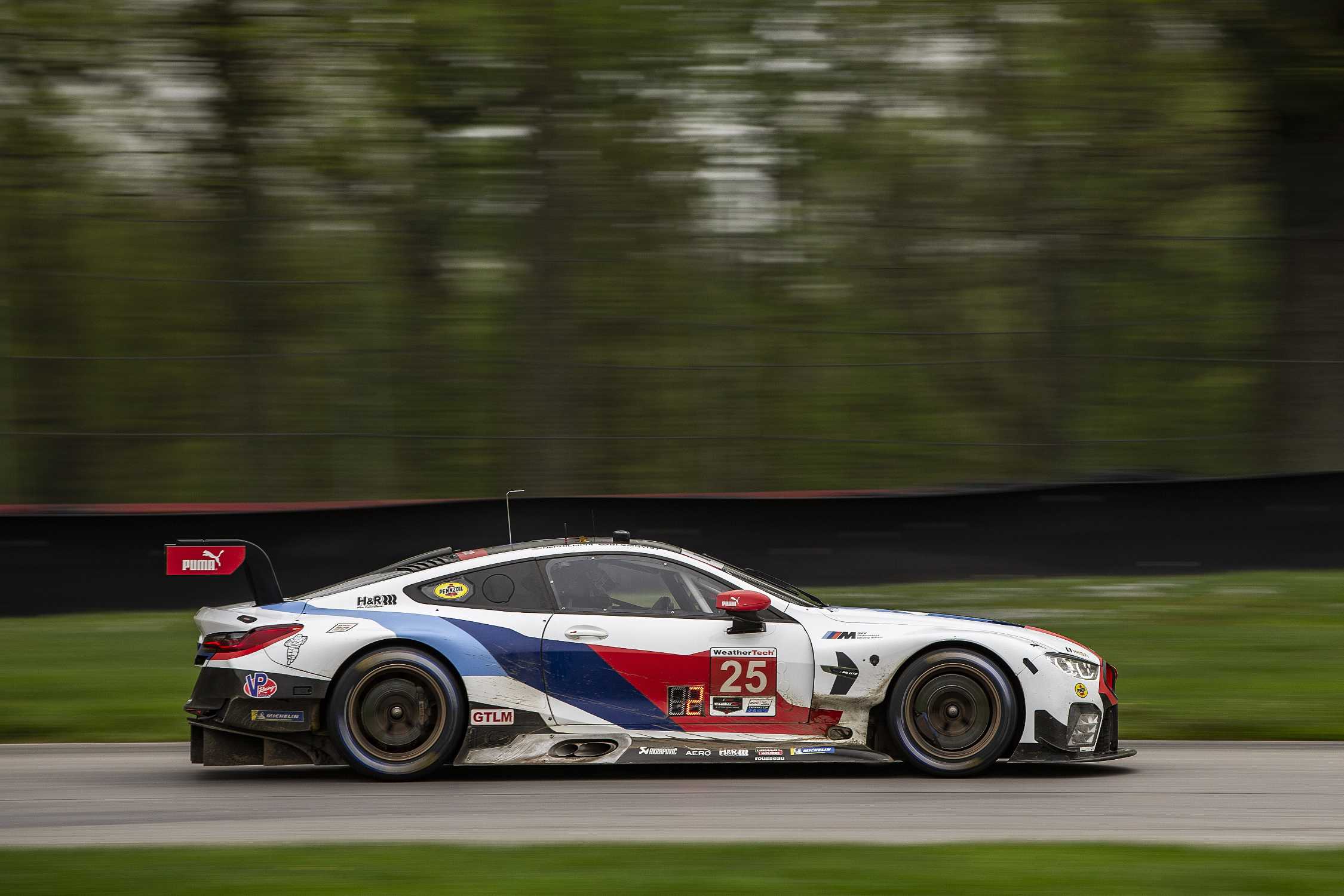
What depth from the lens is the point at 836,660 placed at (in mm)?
7082

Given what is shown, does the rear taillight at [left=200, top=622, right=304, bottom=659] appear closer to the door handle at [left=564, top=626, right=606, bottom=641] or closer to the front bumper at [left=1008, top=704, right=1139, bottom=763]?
the door handle at [left=564, top=626, right=606, bottom=641]

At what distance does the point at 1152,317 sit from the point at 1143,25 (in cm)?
316

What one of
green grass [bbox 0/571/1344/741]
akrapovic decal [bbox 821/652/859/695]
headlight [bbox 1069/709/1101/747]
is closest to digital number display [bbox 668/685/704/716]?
akrapovic decal [bbox 821/652/859/695]

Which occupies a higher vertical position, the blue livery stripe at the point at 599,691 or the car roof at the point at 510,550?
the car roof at the point at 510,550

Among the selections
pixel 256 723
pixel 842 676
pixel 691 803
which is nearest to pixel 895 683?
pixel 842 676

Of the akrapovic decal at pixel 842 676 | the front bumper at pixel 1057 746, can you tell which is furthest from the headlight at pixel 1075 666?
the akrapovic decal at pixel 842 676

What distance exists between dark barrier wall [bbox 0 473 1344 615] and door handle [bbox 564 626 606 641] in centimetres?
443

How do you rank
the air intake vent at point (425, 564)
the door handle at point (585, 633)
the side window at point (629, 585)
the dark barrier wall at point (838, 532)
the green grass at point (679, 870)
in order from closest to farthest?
the green grass at point (679, 870), the door handle at point (585, 633), the side window at point (629, 585), the air intake vent at point (425, 564), the dark barrier wall at point (838, 532)

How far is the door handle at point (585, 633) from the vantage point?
7117 mm

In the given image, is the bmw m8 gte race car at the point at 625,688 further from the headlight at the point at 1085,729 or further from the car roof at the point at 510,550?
the car roof at the point at 510,550

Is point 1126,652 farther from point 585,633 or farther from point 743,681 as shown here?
point 585,633

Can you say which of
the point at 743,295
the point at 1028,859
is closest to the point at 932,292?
the point at 743,295

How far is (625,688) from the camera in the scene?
277 inches

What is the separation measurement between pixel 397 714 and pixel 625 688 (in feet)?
3.77
